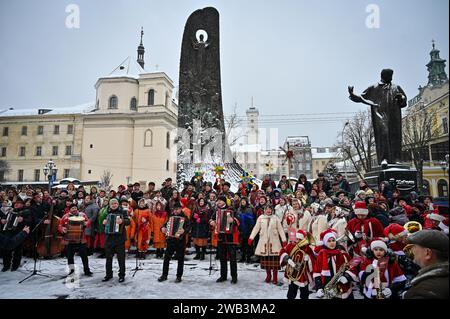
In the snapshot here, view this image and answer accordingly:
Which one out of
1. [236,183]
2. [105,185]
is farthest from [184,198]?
[105,185]

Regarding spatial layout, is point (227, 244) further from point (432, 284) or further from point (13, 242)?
point (13, 242)

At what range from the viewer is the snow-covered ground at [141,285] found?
212 inches

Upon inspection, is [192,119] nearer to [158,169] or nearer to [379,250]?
[379,250]

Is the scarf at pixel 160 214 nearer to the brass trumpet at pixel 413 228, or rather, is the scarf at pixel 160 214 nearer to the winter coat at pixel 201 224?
the winter coat at pixel 201 224

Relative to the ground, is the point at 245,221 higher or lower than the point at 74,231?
higher

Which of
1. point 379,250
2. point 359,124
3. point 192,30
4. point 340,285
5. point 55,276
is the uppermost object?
point 192,30

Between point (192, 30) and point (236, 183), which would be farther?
point (192, 30)

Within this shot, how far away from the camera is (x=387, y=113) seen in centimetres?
983

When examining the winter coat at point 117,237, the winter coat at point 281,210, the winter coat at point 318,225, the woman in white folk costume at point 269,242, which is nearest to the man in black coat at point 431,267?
the winter coat at point 318,225

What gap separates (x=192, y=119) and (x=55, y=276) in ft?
34.4

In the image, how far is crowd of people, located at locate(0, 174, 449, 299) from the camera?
4000mm

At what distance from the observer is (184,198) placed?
9664 millimetres

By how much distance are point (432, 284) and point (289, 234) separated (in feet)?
15.1

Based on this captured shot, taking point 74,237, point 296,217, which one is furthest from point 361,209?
point 74,237
